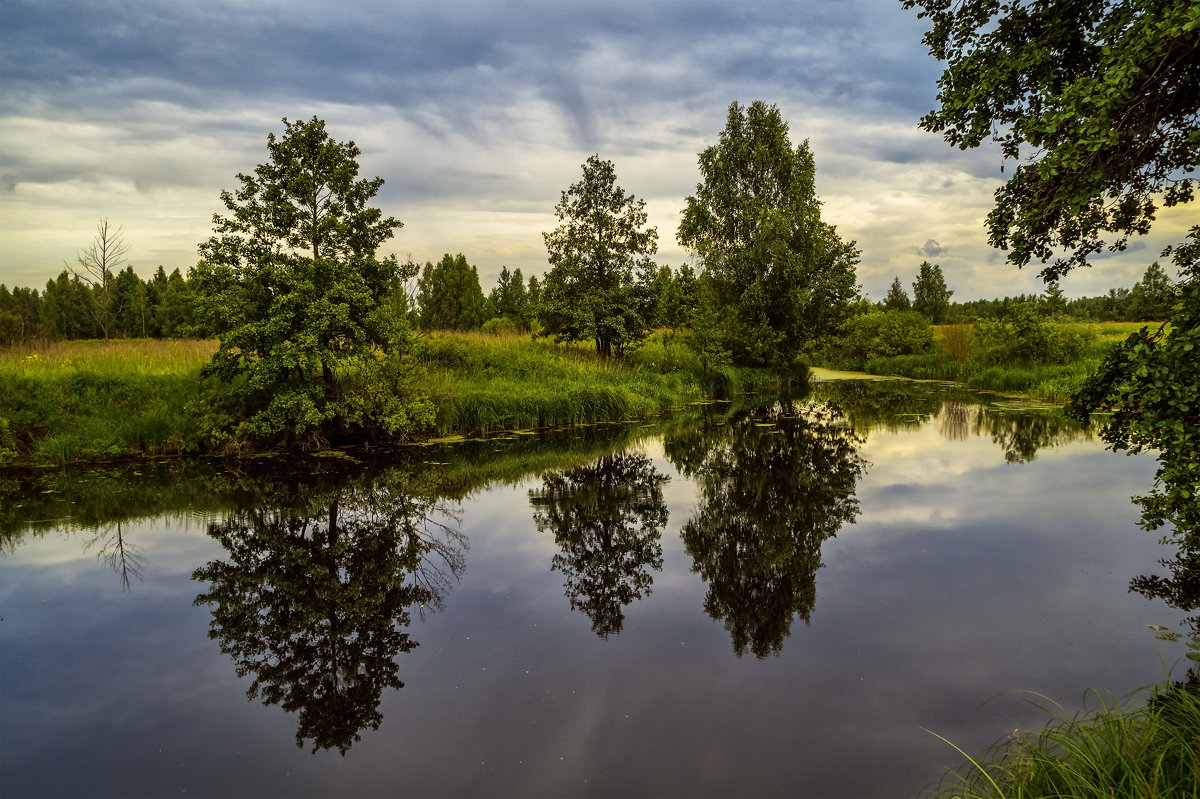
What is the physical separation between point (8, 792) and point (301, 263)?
36.0 feet

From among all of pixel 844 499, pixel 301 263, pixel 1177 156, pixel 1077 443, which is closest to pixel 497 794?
pixel 1177 156

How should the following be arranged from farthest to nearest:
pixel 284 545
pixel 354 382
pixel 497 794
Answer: pixel 354 382 → pixel 284 545 → pixel 497 794

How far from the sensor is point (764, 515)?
31.2 feet

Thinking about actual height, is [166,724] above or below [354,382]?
below

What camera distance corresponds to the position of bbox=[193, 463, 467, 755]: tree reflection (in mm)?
4938

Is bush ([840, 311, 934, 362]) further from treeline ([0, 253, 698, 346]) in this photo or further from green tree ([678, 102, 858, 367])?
treeline ([0, 253, 698, 346])

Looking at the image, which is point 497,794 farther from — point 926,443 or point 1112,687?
point 926,443

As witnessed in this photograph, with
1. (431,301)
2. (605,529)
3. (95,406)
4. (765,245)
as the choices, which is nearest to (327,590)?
(605,529)

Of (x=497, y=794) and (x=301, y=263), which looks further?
(x=301, y=263)

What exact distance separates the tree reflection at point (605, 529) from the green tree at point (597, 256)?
428 inches

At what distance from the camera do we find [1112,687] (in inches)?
189

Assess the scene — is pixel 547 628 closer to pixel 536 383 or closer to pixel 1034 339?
pixel 536 383

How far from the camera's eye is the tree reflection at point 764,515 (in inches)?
253

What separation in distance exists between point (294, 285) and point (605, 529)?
824 cm
